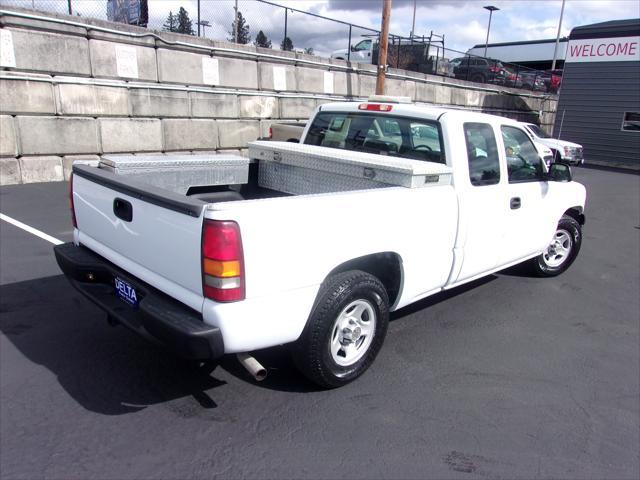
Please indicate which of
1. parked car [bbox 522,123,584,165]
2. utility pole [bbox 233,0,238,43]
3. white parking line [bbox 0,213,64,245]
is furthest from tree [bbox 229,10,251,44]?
parked car [bbox 522,123,584,165]

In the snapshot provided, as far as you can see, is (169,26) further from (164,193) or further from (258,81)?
(164,193)

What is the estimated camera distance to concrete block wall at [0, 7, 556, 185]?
9383 mm

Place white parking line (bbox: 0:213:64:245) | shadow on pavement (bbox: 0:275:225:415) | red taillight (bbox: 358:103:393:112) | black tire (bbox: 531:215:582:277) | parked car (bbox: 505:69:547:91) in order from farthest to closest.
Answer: parked car (bbox: 505:69:547:91) → white parking line (bbox: 0:213:64:245) → black tire (bbox: 531:215:582:277) → red taillight (bbox: 358:103:393:112) → shadow on pavement (bbox: 0:275:225:415)

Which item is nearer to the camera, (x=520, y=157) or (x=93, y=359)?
(x=93, y=359)

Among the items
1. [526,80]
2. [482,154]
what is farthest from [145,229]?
[526,80]

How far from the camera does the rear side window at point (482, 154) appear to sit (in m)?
4.12

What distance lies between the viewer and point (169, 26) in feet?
39.0

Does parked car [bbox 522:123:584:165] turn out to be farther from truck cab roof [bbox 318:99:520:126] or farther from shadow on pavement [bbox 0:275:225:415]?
shadow on pavement [bbox 0:275:225:415]

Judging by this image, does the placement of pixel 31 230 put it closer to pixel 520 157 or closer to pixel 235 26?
pixel 520 157

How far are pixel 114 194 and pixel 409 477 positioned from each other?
7.84 feet

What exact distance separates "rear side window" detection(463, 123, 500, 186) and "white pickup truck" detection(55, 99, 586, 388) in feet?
0.05

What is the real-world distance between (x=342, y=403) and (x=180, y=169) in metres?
2.16

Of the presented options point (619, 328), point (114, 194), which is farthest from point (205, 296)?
point (619, 328)

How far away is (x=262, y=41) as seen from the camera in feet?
46.7
